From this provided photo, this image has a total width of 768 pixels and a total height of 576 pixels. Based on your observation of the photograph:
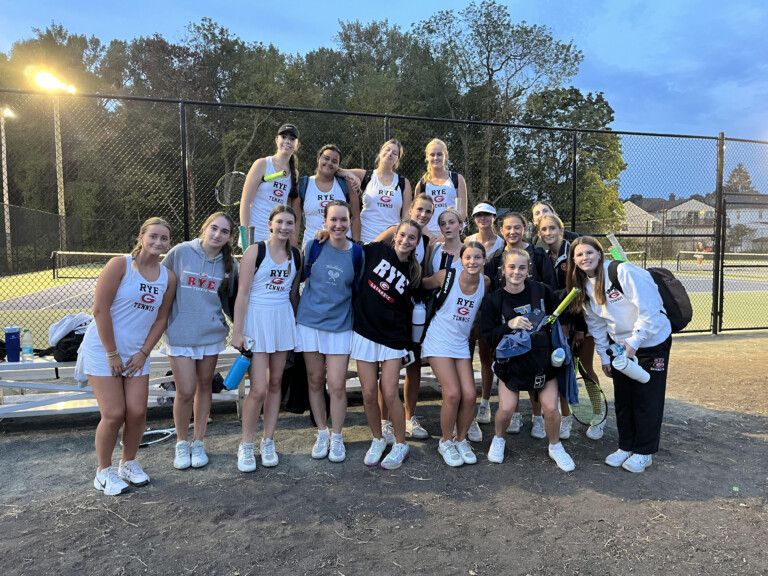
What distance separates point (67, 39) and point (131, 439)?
52.9 meters

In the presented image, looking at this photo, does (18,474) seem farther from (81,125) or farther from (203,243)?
(81,125)

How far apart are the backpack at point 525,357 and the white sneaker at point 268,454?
181 centimetres

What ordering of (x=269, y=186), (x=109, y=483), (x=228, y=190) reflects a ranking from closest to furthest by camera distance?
(x=109, y=483) → (x=269, y=186) → (x=228, y=190)

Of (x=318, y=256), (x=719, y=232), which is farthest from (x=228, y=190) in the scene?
(x=719, y=232)

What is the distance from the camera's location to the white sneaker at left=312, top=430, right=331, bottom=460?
3926 millimetres

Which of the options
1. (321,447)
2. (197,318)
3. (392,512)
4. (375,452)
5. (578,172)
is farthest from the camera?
(578,172)

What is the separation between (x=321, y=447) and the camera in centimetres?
395

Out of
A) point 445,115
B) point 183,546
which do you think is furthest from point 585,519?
point 445,115

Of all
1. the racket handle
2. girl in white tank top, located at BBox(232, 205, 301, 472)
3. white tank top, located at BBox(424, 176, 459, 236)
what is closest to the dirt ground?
girl in white tank top, located at BBox(232, 205, 301, 472)

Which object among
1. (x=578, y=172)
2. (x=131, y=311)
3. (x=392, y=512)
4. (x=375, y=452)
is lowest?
(x=392, y=512)

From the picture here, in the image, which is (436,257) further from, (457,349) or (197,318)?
(197,318)

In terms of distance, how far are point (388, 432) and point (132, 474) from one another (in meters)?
1.88

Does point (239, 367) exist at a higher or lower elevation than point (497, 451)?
higher

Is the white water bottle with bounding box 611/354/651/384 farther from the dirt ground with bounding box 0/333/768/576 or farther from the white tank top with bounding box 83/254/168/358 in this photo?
the white tank top with bounding box 83/254/168/358
